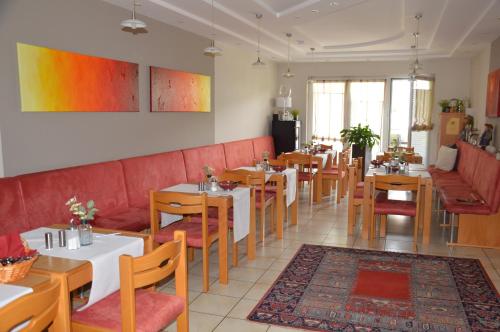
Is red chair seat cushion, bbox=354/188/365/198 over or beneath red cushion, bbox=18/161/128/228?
beneath

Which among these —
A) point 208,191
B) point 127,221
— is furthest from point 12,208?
point 208,191

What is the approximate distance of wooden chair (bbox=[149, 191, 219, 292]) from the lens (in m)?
3.79

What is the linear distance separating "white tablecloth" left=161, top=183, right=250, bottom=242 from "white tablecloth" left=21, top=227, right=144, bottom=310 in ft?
5.16

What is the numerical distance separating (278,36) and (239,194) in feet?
13.8

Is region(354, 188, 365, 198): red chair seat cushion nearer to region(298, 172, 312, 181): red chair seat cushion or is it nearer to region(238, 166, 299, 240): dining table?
region(238, 166, 299, 240): dining table

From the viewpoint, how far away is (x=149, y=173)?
18.4ft

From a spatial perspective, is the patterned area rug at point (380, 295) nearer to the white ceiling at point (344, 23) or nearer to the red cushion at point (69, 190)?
the red cushion at point (69, 190)

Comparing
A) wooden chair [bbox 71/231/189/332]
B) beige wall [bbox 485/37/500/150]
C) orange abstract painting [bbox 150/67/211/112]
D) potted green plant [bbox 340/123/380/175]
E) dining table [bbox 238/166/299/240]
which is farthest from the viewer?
potted green plant [bbox 340/123/380/175]

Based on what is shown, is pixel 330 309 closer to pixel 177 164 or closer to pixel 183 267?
pixel 183 267

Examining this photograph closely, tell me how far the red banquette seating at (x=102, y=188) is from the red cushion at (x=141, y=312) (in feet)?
5.09

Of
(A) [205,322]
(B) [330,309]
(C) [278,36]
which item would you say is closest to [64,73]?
(A) [205,322]

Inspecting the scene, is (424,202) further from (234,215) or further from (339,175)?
(234,215)

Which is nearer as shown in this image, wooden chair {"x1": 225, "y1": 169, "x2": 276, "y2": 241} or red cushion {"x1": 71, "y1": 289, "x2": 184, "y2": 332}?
red cushion {"x1": 71, "y1": 289, "x2": 184, "y2": 332}

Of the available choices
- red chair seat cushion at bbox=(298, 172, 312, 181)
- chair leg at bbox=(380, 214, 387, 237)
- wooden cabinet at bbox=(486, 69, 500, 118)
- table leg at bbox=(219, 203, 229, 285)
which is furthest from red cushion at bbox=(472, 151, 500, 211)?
table leg at bbox=(219, 203, 229, 285)
